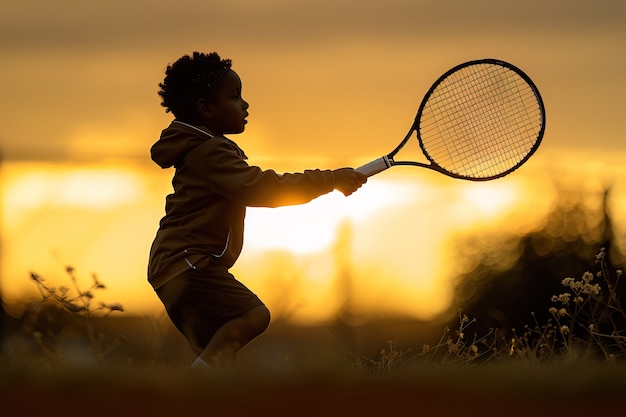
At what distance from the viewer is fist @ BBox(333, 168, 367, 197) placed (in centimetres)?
689

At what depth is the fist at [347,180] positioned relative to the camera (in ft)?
22.6

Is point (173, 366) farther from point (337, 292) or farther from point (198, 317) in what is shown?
point (337, 292)

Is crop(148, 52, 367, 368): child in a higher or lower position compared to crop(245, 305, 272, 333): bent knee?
higher

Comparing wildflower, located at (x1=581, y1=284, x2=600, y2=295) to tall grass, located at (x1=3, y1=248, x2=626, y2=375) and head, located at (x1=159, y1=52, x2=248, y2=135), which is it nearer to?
tall grass, located at (x1=3, y1=248, x2=626, y2=375)

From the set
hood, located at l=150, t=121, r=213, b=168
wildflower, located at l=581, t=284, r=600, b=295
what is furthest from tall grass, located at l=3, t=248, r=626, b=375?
hood, located at l=150, t=121, r=213, b=168

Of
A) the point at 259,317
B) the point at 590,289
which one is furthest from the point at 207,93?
the point at 590,289

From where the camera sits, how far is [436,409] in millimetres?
3365

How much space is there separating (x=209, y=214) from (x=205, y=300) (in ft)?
1.43

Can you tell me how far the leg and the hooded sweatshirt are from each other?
0.32 m

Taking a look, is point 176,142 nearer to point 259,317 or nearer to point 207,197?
point 207,197

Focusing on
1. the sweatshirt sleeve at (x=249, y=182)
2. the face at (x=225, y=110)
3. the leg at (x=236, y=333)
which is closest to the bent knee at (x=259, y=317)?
the leg at (x=236, y=333)

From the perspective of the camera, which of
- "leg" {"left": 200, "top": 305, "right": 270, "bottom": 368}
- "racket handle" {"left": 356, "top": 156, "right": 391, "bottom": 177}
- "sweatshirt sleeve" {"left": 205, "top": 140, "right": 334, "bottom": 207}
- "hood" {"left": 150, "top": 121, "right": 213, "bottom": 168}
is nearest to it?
"leg" {"left": 200, "top": 305, "right": 270, "bottom": 368}

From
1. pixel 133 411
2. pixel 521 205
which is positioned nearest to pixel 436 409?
pixel 133 411

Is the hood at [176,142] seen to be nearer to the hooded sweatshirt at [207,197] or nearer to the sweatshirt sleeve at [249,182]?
the hooded sweatshirt at [207,197]
